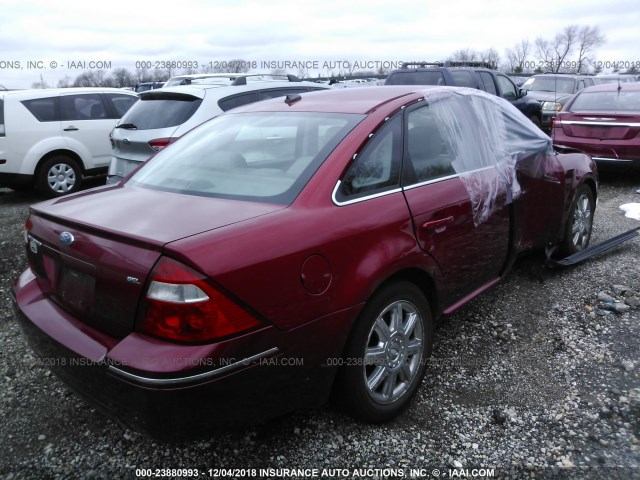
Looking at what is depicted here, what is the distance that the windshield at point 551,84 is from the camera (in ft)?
46.7

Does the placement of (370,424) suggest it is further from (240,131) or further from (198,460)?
(240,131)

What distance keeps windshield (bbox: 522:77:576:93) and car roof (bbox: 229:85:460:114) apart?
1238 centimetres

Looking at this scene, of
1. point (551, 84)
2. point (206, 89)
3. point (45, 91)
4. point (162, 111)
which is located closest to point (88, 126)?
point (45, 91)

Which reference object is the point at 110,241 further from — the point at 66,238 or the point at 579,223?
the point at 579,223

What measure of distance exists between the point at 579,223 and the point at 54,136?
698 cm

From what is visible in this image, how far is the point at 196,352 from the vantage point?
1.94m

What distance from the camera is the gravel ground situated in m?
2.44

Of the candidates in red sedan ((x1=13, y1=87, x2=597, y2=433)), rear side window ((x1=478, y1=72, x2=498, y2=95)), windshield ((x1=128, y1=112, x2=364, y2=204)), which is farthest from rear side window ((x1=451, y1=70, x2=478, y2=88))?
windshield ((x1=128, y1=112, x2=364, y2=204))

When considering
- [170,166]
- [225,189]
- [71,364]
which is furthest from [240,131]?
[71,364]

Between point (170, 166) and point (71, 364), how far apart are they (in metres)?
1.22

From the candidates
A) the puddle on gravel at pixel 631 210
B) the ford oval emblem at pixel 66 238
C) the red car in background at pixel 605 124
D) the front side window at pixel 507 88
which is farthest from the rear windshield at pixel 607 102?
the ford oval emblem at pixel 66 238

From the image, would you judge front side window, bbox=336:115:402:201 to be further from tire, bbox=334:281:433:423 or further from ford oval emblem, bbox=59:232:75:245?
ford oval emblem, bbox=59:232:75:245

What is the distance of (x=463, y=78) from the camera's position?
10648 millimetres

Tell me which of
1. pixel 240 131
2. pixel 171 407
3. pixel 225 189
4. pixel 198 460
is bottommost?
pixel 198 460
